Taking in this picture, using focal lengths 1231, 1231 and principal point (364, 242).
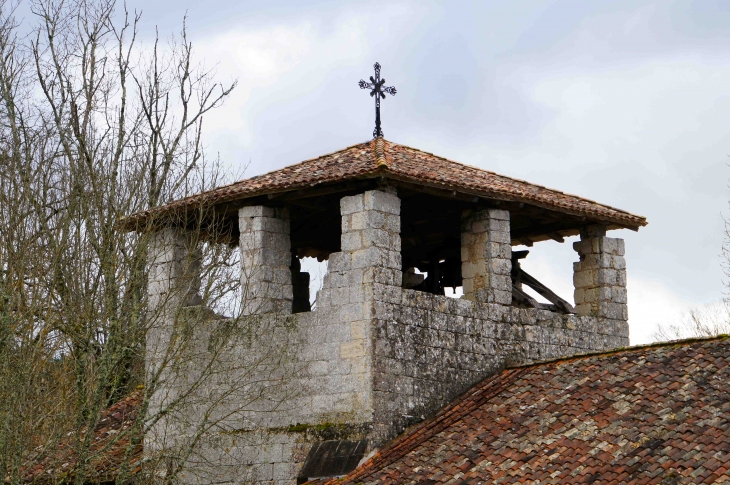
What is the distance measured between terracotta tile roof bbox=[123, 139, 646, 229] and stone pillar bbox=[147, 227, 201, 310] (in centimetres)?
34

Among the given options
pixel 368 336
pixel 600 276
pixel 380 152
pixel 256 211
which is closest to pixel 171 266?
pixel 256 211

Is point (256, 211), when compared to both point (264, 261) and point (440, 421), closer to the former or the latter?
point (264, 261)

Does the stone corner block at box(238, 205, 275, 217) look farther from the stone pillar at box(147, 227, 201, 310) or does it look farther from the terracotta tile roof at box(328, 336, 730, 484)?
the terracotta tile roof at box(328, 336, 730, 484)

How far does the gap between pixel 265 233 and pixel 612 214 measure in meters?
4.12

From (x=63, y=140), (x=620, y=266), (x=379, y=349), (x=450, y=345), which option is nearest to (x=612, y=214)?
(x=620, y=266)

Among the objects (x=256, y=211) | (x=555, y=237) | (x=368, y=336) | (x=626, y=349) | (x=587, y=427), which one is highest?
(x=256, y=211)

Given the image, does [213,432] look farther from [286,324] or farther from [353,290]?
[353,290]

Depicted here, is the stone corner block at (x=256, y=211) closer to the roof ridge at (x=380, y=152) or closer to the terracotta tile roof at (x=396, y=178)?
the terracotta tile roof at (x=396, y=178)

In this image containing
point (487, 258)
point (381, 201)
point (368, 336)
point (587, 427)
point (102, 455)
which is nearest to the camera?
point (587, 427)

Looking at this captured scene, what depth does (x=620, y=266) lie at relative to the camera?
14625 mm

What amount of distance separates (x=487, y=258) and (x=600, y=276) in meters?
1.78

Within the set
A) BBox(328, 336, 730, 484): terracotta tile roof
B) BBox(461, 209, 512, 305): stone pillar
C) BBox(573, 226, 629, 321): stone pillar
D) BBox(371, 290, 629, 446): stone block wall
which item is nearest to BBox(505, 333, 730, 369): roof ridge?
BBox(328, 336, 730, 484): terracotta tile roof

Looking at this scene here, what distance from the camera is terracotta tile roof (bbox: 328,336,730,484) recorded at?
1030 centimetres

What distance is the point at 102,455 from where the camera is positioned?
11633mm
